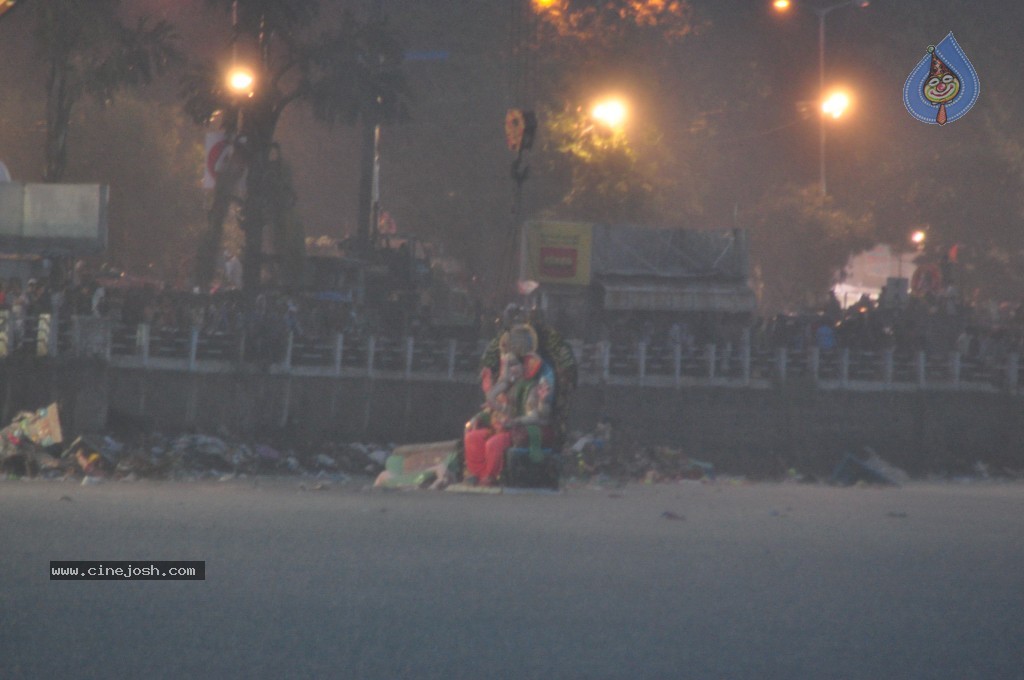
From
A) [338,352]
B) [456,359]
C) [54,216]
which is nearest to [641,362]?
[456,359]

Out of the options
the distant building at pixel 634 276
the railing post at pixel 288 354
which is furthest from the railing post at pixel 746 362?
the railing post at pixel 288 354

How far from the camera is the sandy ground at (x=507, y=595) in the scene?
5.58 meters

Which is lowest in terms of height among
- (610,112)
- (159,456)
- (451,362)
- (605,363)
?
(159,456)

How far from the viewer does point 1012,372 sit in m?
30.6

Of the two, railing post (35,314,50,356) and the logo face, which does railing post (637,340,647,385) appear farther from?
the logo face

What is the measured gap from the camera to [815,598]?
6.91 meters

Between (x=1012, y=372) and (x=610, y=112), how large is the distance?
15.1 meters

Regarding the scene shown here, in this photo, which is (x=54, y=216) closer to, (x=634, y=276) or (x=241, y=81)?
(x=241, y=81)

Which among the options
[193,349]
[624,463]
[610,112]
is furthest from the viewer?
[610,112]

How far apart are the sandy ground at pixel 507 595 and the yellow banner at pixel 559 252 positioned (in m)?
25.1

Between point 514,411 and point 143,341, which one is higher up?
point 143,341

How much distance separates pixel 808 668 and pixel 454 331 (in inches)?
1051

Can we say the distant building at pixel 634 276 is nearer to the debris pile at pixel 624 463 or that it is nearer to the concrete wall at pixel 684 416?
the concrete wall at pixel 684 416

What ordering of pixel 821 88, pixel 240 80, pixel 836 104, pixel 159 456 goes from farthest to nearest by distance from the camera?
pixel 821 88
pixel 836 104
pixel 240 80
pixel 159 456
